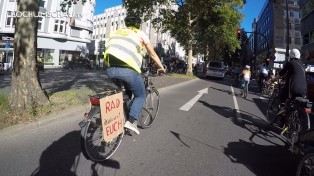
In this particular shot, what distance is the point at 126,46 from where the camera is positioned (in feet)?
13.9

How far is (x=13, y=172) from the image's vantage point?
356 cm

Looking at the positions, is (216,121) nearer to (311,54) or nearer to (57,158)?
(57,158)

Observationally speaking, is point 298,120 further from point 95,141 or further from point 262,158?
point 95,141

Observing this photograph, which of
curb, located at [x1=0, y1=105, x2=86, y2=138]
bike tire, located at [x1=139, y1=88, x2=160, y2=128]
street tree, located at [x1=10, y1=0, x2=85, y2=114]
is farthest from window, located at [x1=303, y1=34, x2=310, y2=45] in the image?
street tree, located at [x1=10, y1=0, x2=85, y2=114]

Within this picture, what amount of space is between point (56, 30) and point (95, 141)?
137ft

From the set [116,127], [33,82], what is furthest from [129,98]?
[33,82]

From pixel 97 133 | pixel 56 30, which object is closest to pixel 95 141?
pixel 97 133

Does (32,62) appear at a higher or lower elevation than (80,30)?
lower

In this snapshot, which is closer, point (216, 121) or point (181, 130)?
point (181, 130)

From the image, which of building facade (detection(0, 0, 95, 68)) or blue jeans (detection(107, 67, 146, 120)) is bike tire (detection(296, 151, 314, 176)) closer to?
blue jeans (detection(107, 67, 146, 120))

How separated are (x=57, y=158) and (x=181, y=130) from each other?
2880mm

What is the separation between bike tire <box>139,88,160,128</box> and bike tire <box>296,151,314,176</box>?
2858mm

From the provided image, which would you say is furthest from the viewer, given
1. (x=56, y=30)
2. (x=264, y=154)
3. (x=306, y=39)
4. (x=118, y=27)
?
(x=118, y=27)

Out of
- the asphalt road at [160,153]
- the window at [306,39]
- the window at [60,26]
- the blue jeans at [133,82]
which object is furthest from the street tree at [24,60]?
the window at [306,39]
